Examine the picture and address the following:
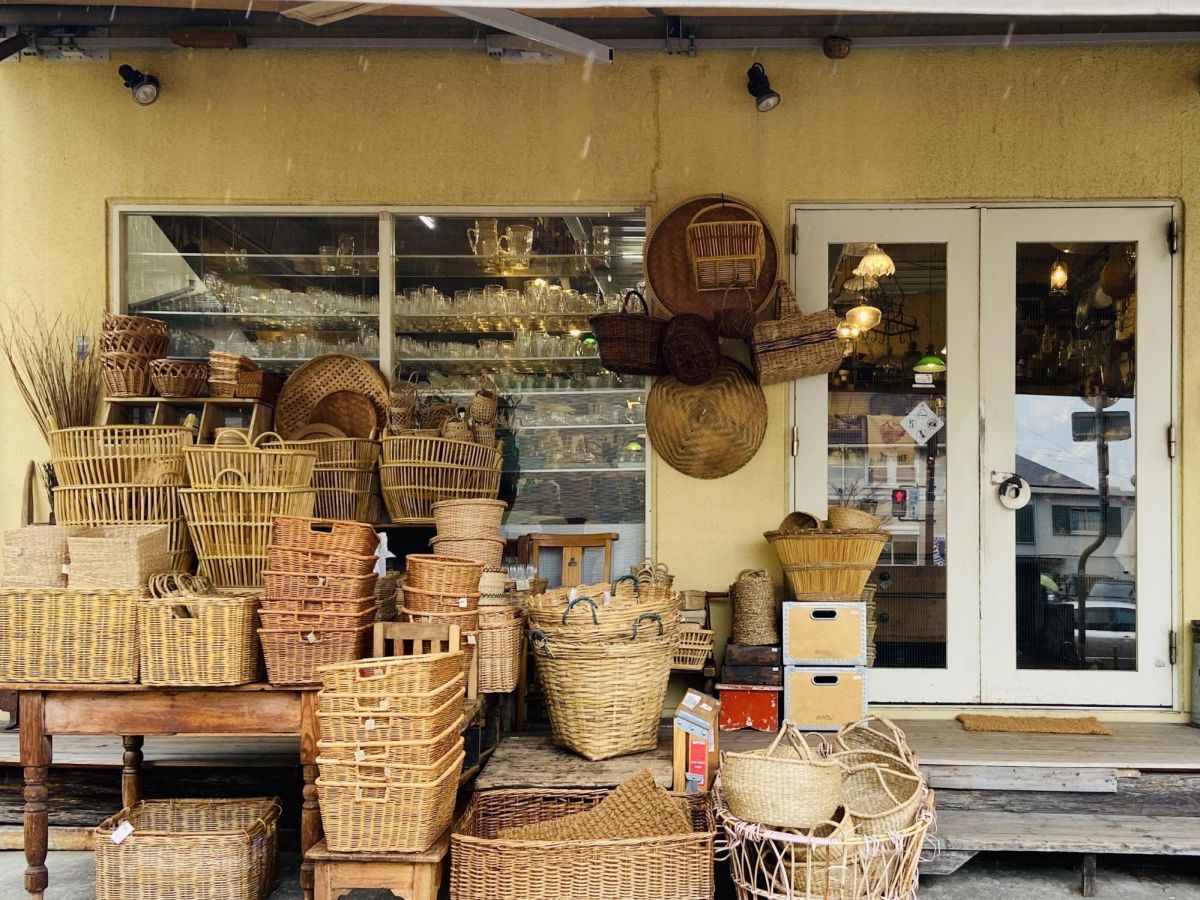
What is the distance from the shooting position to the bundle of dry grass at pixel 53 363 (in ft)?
18.7

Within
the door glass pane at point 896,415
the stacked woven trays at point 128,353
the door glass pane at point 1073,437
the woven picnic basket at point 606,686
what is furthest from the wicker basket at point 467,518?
the door glass pane at point 1073,437

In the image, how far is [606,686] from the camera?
4289mm

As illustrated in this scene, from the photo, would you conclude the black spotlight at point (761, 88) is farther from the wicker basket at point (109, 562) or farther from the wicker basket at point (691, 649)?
the wicker basket at point (109, 562)

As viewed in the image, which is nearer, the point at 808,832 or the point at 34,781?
the point at 808,832

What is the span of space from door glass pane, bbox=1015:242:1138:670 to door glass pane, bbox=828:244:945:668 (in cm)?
44

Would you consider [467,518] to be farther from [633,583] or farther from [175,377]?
[175,377]

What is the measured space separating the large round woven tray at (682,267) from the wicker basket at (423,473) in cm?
135

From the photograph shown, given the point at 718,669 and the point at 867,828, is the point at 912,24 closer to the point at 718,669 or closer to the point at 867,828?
the point at 718,669

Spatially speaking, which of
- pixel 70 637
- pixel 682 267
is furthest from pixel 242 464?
pixel 682 267

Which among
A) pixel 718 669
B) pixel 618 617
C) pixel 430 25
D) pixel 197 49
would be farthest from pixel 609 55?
pixel 718 669

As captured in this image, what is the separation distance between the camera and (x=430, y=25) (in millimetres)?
5785

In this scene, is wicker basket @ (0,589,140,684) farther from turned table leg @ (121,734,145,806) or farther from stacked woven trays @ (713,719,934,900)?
stacked woven trays @ (713,719,934,900)

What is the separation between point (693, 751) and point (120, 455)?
2.91 metres

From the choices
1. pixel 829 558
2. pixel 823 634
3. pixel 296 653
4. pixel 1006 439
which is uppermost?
pixel 1006 439
